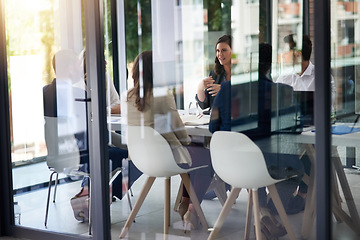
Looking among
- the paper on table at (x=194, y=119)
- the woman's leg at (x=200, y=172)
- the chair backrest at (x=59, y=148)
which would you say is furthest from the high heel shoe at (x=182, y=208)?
the chair backrest at (x=59, y=148)

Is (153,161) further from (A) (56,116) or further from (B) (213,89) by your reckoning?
(A) (56,116)

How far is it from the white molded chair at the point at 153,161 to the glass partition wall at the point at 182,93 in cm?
4

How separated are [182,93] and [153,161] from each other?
492 millimetres

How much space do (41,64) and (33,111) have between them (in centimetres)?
35

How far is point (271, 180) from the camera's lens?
12.6 feet

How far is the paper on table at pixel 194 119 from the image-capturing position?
3.99 m

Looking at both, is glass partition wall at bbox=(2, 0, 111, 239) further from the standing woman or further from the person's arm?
the standing woman

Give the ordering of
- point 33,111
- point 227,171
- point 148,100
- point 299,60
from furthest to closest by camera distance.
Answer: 1. point 33,111
2. point 148,100
3. point 227,171
4. point 299,60

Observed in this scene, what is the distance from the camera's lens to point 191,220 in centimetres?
416

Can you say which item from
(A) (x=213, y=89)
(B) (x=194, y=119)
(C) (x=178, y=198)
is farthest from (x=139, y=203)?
(A) (x=213, y=89)

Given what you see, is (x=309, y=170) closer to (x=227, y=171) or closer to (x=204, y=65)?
(x=227, y=171)

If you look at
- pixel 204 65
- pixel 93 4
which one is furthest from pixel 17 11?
pixel 204 65

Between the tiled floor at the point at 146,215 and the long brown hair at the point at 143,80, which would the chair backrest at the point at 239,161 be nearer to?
the tiled floor at the point at 146,215

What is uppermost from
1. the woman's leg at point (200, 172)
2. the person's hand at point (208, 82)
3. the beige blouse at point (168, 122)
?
the person's hand at point (208, 82)
